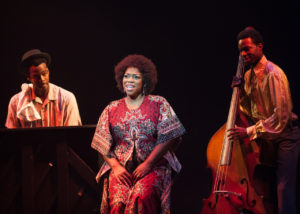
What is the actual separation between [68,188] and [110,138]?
68 centimetres

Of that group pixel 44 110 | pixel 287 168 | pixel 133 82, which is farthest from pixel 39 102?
pixel 287 168

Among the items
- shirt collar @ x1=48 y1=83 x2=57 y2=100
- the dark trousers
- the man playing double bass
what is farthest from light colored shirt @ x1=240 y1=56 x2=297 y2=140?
shirt collar @ x1=48 y1=83 x2=57 y2=100

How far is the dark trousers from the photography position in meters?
2.84

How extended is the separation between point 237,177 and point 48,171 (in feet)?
5.42

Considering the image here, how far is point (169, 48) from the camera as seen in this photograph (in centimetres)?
427

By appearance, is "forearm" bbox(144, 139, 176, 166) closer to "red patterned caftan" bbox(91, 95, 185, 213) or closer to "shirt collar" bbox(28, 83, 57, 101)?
"red patterned caftan" bbox(91, 95, 185, 213)

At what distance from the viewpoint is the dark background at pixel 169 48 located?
13.1 feet

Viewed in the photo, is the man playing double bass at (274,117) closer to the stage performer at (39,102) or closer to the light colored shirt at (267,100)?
the light colored shirt at (267,100)

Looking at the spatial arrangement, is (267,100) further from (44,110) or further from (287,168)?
(44,110)

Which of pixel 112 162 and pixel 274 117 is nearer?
pixel 274 117

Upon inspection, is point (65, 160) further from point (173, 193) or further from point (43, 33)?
point (43, 33)

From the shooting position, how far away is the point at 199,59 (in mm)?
4168

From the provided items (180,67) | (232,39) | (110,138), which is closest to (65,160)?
(110,138)

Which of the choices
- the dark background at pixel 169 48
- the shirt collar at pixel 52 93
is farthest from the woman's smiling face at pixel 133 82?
the shirt collar at pixel 52 93
